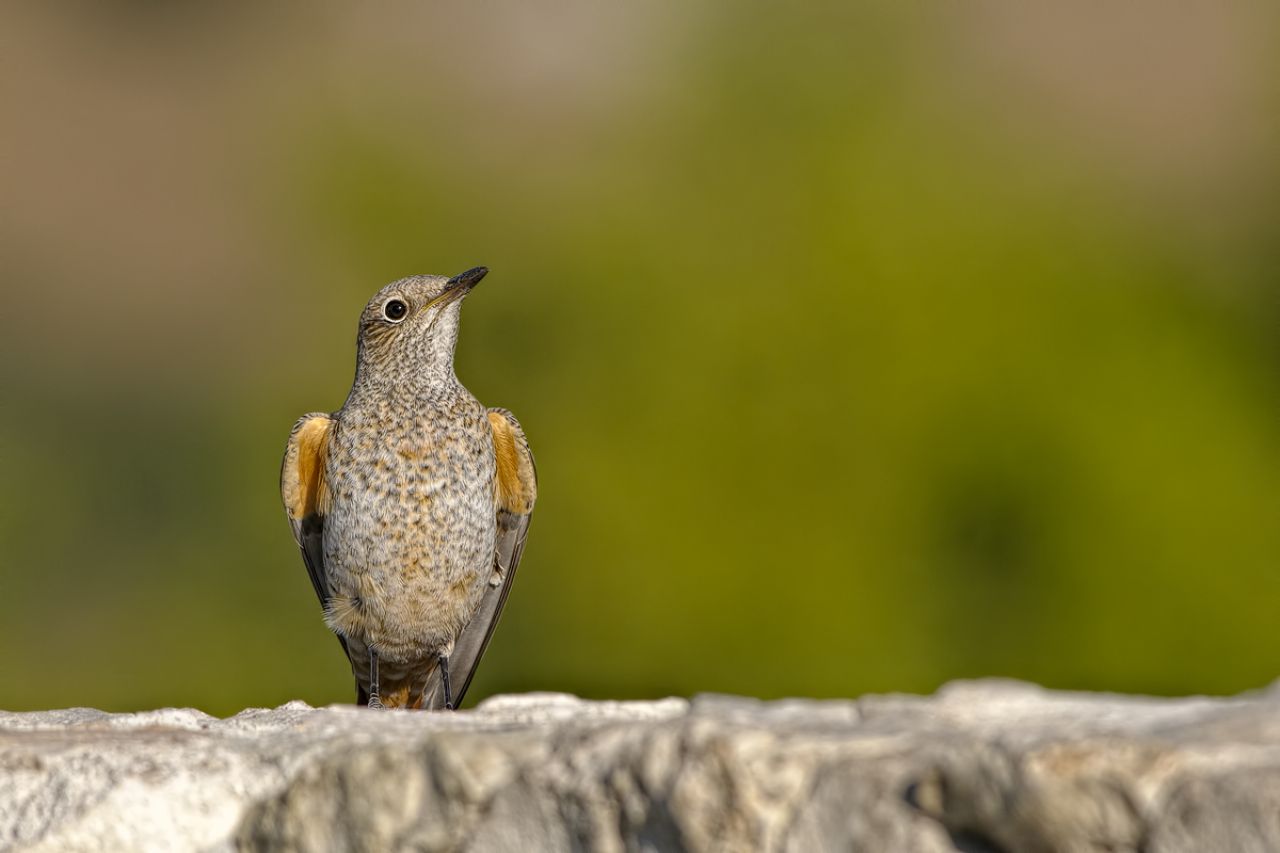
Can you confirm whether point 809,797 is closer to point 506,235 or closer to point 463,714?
point 463,714

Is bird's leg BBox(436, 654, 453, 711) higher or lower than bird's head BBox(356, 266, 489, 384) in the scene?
lower

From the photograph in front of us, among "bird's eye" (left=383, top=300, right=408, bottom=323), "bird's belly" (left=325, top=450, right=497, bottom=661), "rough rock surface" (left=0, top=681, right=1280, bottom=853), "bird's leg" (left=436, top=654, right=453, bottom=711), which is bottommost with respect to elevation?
"bird's leg" (left=436, top=654, right=453, bottom=711)

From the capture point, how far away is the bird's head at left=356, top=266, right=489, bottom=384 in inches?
239

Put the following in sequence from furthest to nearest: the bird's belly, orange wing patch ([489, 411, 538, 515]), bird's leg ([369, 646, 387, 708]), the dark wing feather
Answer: orange wing patch ([489, 411, 538, 515]) → the dark wing feather → bird's leg ([369, 646, 387, 708]) → the bird's belly

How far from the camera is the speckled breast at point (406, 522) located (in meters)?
5.75

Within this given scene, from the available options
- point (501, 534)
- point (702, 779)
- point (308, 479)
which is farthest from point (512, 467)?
point (702, 779)

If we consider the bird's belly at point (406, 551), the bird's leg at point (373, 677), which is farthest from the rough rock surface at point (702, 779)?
the bird's leg at point (373, 677)

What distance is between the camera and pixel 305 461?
6.18 metres

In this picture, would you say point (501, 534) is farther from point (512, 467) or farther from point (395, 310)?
point (395, 310)

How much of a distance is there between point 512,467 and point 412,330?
63 cm

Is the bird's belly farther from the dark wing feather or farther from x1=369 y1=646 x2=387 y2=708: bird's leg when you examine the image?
the dark wing feather

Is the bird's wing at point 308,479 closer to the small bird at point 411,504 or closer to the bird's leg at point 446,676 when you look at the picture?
the small bird at point 411,504

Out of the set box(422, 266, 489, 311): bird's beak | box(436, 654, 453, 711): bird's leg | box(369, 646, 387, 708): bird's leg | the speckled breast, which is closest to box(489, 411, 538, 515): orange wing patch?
the speckled breast

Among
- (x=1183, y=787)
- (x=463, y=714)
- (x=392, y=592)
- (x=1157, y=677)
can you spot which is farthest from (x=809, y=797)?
(x=1157, y=677)
